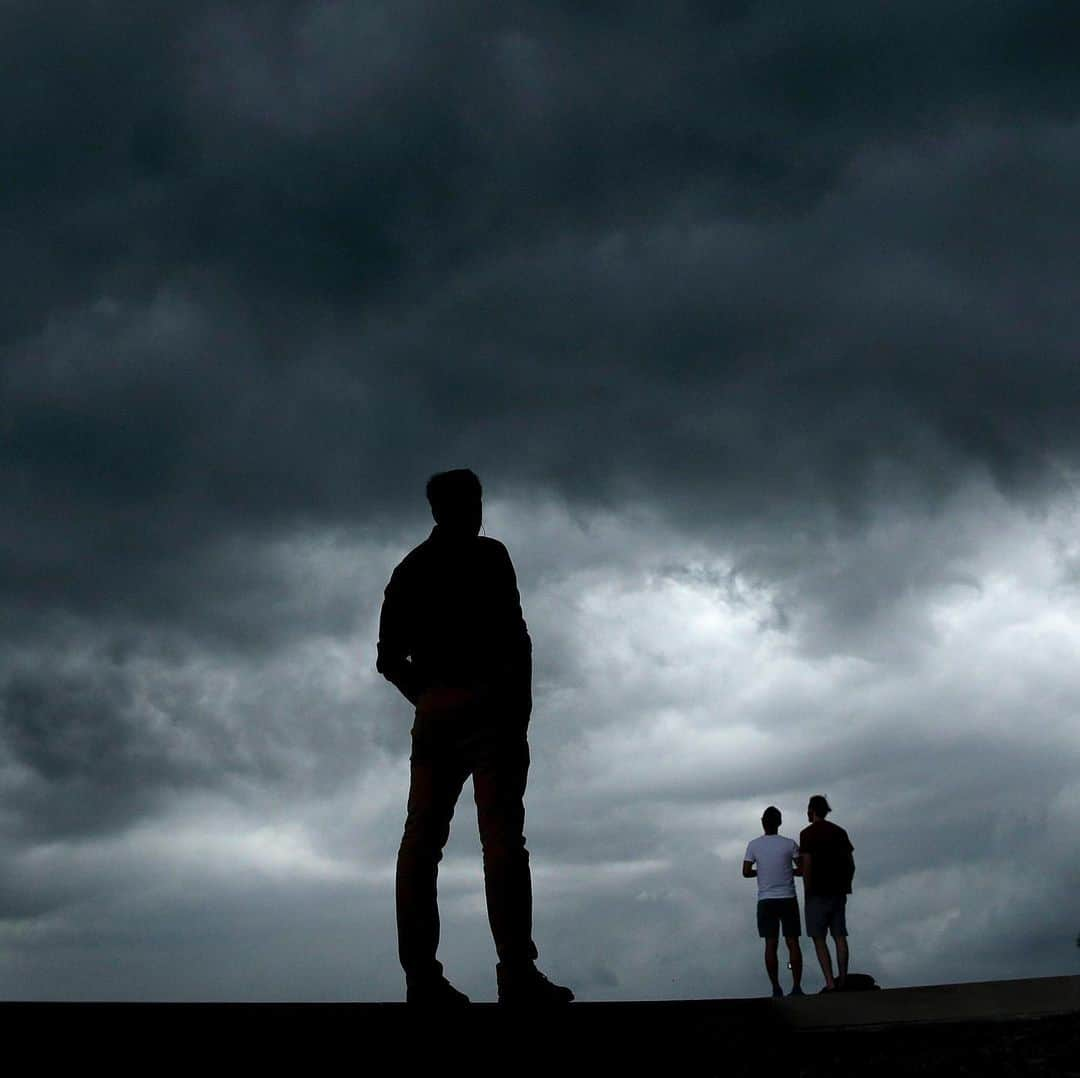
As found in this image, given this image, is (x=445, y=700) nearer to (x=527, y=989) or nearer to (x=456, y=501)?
A: (x=456, y=501)

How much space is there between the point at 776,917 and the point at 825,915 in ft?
1.62

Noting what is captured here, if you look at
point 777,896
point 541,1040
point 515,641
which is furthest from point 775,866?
point 541,1040

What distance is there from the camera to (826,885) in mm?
13023

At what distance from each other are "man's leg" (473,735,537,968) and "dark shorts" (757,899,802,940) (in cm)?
775

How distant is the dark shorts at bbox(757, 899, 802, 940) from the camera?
510 inches

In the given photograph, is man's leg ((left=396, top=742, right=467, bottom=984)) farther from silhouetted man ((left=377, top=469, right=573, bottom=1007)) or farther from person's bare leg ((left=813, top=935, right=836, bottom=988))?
person's bare leg ((left=813, top=935, right=836, bottom=988))

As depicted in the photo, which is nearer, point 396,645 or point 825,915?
point 396,645

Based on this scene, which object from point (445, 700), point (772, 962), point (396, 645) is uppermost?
point (396, 645)

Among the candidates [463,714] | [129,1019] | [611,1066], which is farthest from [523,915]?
[129,1019]

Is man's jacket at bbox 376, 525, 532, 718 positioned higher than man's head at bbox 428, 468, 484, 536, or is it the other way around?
man's head at bbox 428, 468, 484, 536

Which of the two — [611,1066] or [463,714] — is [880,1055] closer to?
[611,1066]

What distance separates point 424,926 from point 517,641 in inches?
51.6

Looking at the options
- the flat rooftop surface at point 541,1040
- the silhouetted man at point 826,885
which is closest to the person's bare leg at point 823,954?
the silhouetted man at point 826,885

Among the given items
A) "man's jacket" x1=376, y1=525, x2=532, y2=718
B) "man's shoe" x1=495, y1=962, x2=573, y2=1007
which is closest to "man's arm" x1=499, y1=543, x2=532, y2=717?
"man's jacket" x1=376, y1=525, x2=532, y2=718
